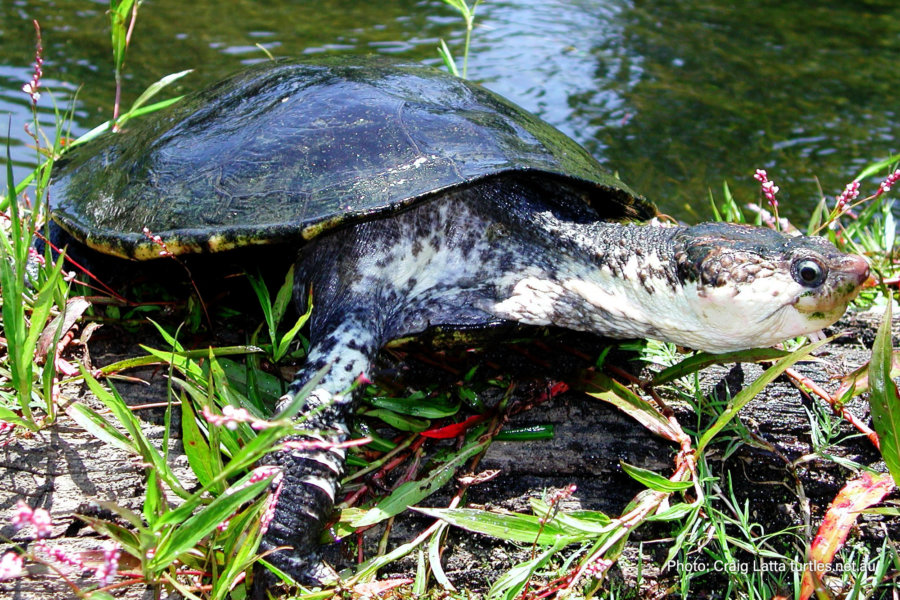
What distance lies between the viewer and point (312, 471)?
1815 millimetres

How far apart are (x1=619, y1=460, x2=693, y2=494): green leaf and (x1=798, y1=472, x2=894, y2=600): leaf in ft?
1.03

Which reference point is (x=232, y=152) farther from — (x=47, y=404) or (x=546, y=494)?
(x=546, y=494)

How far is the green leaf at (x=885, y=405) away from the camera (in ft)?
5.60

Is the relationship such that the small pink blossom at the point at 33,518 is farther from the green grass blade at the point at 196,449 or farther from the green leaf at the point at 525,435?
the green leaf at the point at 525,435

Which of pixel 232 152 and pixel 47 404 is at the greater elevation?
pixel 232 152

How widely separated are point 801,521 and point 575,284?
834 mm

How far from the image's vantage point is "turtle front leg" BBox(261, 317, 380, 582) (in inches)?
69.2

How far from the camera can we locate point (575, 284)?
2.18 meters

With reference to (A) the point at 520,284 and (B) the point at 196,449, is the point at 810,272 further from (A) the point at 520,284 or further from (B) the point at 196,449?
(B) the point at 196,449

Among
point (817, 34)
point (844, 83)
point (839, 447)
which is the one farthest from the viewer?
point (817, 34)

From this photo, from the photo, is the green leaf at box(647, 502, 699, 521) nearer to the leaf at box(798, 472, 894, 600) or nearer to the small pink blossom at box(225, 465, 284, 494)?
the leaf at box(798, 472, 894, 600)

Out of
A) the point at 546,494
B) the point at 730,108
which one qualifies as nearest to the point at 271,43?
the point at 730,108

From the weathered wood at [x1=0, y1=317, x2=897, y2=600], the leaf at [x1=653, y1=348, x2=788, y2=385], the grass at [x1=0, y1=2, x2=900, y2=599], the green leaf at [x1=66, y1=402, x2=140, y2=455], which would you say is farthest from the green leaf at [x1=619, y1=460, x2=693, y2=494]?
the green leaf at [x1=66, y1=402, x2=140, y2=455]

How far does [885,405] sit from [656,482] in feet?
1.76
